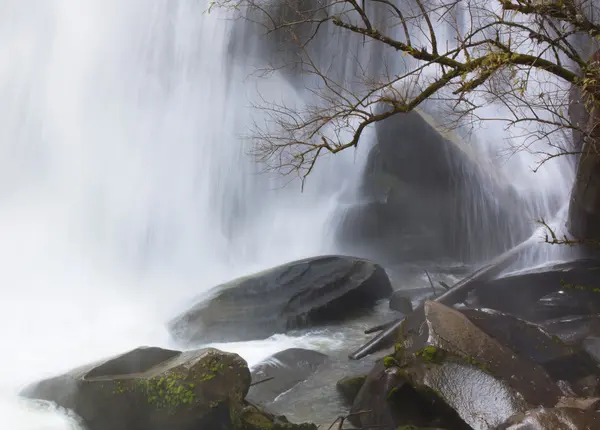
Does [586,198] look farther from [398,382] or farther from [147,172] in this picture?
[147,172]

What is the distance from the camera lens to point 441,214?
16812 millimetres

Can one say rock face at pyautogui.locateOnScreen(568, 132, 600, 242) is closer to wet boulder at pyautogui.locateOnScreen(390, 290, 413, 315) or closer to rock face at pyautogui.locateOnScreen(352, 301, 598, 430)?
wet boulder at pyautogui.locateOnScreen(390, 290, 413, 315)

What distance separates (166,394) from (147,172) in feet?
55.5

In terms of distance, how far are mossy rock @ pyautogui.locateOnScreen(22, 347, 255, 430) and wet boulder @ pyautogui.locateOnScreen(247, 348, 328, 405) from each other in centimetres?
129

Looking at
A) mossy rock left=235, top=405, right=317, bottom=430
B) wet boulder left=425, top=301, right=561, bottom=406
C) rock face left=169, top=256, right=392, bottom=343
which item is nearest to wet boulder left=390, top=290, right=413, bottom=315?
rock face left=169, top=256, right=392, bottom=343

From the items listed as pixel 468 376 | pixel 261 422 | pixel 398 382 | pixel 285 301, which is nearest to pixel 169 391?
pixel 261 422

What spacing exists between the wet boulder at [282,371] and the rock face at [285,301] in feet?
5.84

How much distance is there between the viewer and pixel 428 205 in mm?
17062

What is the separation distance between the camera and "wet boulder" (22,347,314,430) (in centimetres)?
541

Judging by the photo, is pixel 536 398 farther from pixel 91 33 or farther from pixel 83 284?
pixel 91 33

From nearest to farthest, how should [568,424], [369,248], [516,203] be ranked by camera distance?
[568,424], [516,203], [369,248]

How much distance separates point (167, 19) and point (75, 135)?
659 cm

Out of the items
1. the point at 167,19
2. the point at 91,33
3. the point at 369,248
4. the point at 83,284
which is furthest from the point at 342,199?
the point at 91,33

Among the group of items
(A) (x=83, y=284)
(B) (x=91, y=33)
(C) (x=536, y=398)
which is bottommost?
(A) (x=83, y=284)
